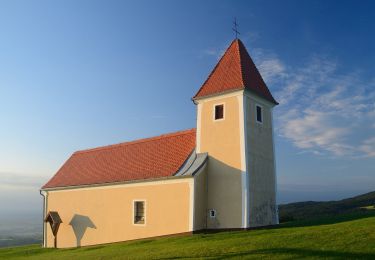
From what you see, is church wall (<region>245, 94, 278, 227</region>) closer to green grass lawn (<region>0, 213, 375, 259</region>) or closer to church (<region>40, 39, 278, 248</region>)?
church (<region>40, 39, 278, 248</region>)

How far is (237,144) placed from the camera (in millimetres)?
23156

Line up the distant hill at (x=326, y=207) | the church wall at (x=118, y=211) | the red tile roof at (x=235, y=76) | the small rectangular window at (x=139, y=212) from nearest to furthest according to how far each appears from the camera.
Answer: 1. the church wall at (x=118, y=211)
2. the red tile roof at (x=235, y=76)
3. the small rectangular window at (x=139, y=212)
4. the distant hill at (x=326, y=207)

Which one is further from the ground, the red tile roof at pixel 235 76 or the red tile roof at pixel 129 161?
the red tile roof at pixel 235 76

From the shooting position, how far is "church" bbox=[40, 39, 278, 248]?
75.1ft

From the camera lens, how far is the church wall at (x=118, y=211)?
76.7 ft

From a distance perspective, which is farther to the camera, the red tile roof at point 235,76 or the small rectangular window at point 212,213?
the red tile roof at point 235,76

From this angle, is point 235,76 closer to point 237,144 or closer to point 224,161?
point 237,144

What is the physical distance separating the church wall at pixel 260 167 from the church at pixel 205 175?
0.06m

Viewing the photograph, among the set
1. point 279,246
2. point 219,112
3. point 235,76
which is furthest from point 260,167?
point 279,246

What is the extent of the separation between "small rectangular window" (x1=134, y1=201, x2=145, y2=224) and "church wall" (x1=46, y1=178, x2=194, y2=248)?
32 cm

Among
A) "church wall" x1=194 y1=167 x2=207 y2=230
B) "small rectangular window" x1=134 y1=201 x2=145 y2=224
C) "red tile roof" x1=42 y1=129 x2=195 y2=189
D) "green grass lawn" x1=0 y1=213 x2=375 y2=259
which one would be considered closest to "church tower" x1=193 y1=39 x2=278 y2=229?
"church wall" x1=194 y1=167 x2=207 y2=230

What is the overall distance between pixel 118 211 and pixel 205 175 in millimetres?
6979

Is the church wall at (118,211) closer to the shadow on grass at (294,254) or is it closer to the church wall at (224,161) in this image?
the church wall at (224,161)

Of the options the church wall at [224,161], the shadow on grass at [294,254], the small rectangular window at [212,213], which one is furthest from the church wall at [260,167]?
the shadow on grass at [294,254]
